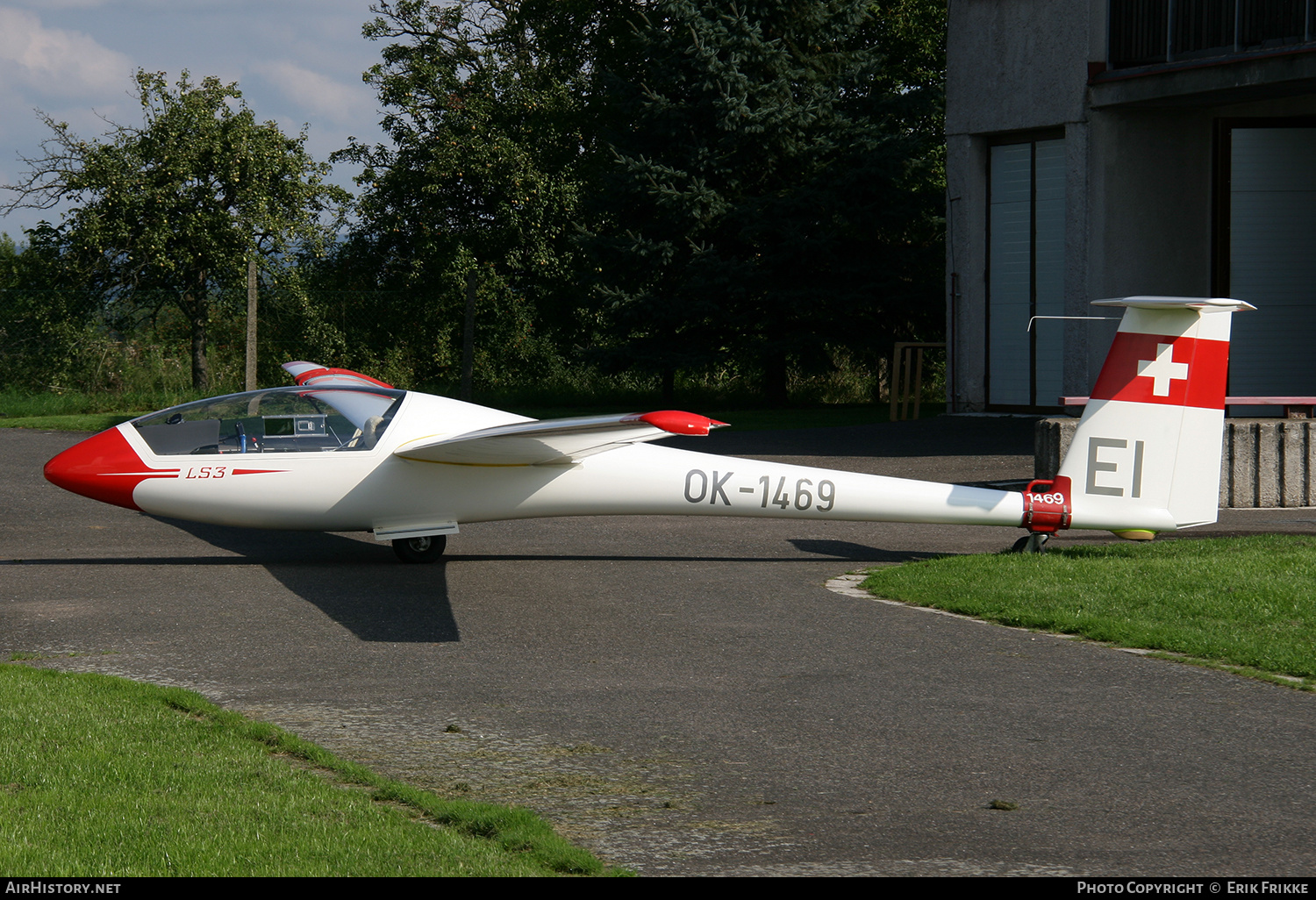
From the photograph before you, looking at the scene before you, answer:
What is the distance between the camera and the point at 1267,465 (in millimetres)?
13430

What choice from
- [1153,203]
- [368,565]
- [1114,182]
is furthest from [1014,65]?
[368,565]

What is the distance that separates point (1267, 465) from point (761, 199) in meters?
15.2

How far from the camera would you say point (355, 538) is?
12773 mm

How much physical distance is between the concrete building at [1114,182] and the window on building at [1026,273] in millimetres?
33

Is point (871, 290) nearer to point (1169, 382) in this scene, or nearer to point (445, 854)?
point (1169, 382)

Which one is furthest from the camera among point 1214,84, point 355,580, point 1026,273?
point 1026,273

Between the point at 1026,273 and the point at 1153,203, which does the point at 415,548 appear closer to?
the point at 1026,273

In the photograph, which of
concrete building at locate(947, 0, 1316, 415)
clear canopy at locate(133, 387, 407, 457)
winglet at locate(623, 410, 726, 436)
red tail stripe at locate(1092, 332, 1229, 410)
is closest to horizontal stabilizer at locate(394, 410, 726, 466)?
clear canopy at locate(133, 387, 407, 457)

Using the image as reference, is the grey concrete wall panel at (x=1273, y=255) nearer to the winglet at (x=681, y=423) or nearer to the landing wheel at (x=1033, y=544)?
the landing wheel at (x=1033, y=544)

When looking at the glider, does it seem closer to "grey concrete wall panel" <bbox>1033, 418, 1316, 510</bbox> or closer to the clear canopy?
the clear canopy

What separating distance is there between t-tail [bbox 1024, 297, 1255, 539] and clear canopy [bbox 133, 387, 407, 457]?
20.1 feet

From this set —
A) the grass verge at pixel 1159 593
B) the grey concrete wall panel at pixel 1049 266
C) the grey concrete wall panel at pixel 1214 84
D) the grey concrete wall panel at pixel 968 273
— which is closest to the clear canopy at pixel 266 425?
the grass verge at pixel 1159 593

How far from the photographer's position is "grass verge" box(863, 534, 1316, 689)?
7625 mm

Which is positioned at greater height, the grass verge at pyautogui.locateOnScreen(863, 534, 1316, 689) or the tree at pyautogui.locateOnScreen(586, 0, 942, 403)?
the tree at pyautogui.locateOnScreen(586, 0, 942, 403)
